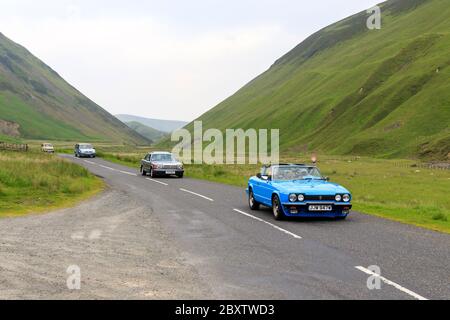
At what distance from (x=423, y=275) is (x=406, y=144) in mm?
77516

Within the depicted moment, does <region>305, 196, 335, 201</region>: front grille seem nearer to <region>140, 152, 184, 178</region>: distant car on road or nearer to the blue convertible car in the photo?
the blue convertible car

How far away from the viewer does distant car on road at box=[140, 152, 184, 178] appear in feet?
109

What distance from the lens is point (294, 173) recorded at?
16.2m

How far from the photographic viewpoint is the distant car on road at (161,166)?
33.4m

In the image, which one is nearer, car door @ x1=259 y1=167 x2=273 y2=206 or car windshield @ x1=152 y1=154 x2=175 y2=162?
car door @ x1=259 y1=167 x2=273 y2=206

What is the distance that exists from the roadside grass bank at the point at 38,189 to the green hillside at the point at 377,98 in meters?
53.9

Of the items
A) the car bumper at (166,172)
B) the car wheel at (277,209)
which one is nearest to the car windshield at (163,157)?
the car bumper at (166,172)

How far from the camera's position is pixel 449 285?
772 centimetres

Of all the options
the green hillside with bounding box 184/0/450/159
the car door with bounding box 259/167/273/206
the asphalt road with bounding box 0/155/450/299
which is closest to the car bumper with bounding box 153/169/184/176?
the asphalt road with bounding box 0/155/450/299

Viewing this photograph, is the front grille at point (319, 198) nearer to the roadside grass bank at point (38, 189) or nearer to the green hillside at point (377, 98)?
the roadside grass bank at point (38, 189)

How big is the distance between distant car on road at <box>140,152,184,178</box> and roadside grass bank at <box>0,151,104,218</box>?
534 cm

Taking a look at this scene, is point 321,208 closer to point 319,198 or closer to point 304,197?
point 319,198
